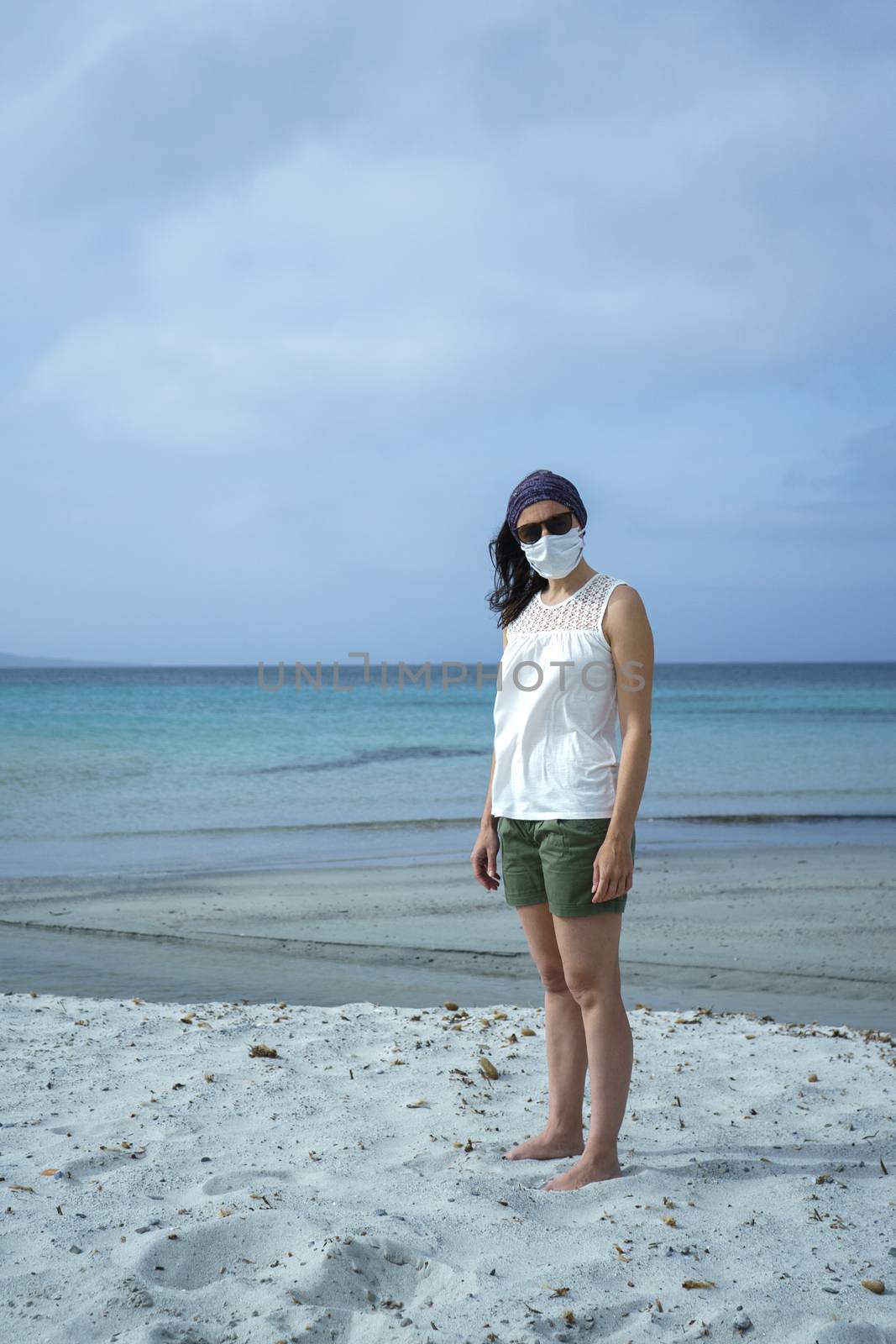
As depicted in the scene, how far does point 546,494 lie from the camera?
3.11m

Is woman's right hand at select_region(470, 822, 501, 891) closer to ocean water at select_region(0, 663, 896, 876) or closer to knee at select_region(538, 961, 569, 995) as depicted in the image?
knee at select_region(538, 961, 569, 995)

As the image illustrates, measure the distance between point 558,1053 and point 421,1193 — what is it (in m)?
0.57

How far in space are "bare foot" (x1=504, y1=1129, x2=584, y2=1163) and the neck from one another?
1.64 m

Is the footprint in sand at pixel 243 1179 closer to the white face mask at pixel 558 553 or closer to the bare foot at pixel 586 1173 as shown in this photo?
the bare foot at pixel 586 1173

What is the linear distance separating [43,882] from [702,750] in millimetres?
17653

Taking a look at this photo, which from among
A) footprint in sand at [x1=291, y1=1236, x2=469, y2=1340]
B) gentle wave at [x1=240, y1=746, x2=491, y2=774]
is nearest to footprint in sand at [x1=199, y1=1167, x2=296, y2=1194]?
footprint in sand at [x1=291, y1=1236, x2=469, y2=1340]

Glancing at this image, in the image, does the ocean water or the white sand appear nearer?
the white sand

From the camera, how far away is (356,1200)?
9.42ft

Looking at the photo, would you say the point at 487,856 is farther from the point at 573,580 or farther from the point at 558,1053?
the point at 573,580

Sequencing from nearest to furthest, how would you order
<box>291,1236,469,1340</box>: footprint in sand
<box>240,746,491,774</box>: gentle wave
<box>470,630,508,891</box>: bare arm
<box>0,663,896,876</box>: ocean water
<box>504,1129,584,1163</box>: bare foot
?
<box>291,1236,469,1340</box>: footprint in sand < <box>504,1129,584,1163</box>: bare foot < <box>470,630,508,891</box>: bare arm < <box>0,663,896,876</box>: ocean water < <box>240,746,491,774</box>: gentle wave

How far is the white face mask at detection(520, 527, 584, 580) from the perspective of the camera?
3076 mm

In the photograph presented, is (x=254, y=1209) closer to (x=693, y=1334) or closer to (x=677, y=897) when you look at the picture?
(x=693, y=1334)

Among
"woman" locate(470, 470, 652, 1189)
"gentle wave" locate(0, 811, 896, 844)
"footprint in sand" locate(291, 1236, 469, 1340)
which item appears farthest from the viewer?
"gentle wave" locate(0, 811, 896, 844)

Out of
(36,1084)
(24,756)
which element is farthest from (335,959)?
(24,756)
